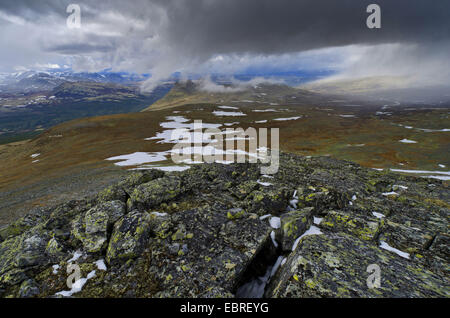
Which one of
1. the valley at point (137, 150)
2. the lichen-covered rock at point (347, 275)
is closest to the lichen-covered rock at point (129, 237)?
the lichen-covered rock at point (347, 275)

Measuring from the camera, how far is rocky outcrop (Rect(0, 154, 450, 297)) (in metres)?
7.45

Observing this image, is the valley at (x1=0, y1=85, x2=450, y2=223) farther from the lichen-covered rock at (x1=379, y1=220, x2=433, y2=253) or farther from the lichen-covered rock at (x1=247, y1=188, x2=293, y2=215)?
the lichen-covered rock at (x1=379, y1=220, x2=433, y2=253)

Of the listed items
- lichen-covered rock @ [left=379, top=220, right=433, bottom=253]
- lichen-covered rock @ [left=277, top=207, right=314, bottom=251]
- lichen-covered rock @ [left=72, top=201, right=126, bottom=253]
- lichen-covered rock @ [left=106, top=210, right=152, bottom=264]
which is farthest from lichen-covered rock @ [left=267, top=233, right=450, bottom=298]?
lichen-covered rock @ [left=72, top=201, right=126, bottom=253]

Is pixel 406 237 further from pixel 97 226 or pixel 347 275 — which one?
pixel 97 226

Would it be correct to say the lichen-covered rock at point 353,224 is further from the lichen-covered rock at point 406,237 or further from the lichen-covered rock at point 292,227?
the lichen-covered rock at point 292,227

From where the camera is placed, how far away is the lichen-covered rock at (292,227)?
9.84 m

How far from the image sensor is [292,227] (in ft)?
33.0

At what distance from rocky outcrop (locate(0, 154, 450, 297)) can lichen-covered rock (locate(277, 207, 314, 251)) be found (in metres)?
0.05

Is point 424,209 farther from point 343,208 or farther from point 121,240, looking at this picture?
point 121,240

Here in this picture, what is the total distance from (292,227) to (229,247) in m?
3.35

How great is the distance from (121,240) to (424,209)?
19804 mm

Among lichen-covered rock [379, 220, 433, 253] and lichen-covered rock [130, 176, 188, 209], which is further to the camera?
lichen-covered rock [130, 176, 188, 209]
